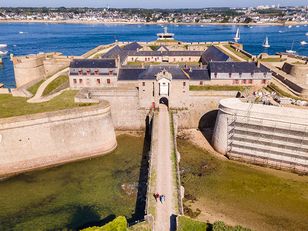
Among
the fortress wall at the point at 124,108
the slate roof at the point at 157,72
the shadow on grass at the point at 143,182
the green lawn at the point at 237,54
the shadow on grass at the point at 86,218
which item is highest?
the green lawn at the point at 237,54

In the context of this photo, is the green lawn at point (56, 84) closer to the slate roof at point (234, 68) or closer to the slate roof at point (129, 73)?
the slate roof at point (129, 73)

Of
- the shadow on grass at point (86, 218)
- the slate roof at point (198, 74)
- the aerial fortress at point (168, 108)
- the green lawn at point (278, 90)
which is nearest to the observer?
the shadow on grass at point (86, 218)

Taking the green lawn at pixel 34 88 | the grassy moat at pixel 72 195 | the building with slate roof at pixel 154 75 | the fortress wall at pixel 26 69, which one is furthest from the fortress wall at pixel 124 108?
the fortress wall at pixel 26 69

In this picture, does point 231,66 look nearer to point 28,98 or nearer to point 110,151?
point 110,151

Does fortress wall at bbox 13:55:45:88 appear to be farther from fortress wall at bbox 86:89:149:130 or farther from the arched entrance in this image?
the arched entrance

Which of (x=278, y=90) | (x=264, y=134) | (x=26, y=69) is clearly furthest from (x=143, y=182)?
(x=26, y=69)

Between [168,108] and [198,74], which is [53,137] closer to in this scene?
[168,108]

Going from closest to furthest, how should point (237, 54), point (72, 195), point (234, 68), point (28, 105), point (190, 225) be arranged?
point (190, 225)
point (72, 195)
point (28, 105)
point (234, 68)
point (237, 54)

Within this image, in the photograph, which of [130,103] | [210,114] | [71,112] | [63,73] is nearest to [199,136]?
[210,114]
